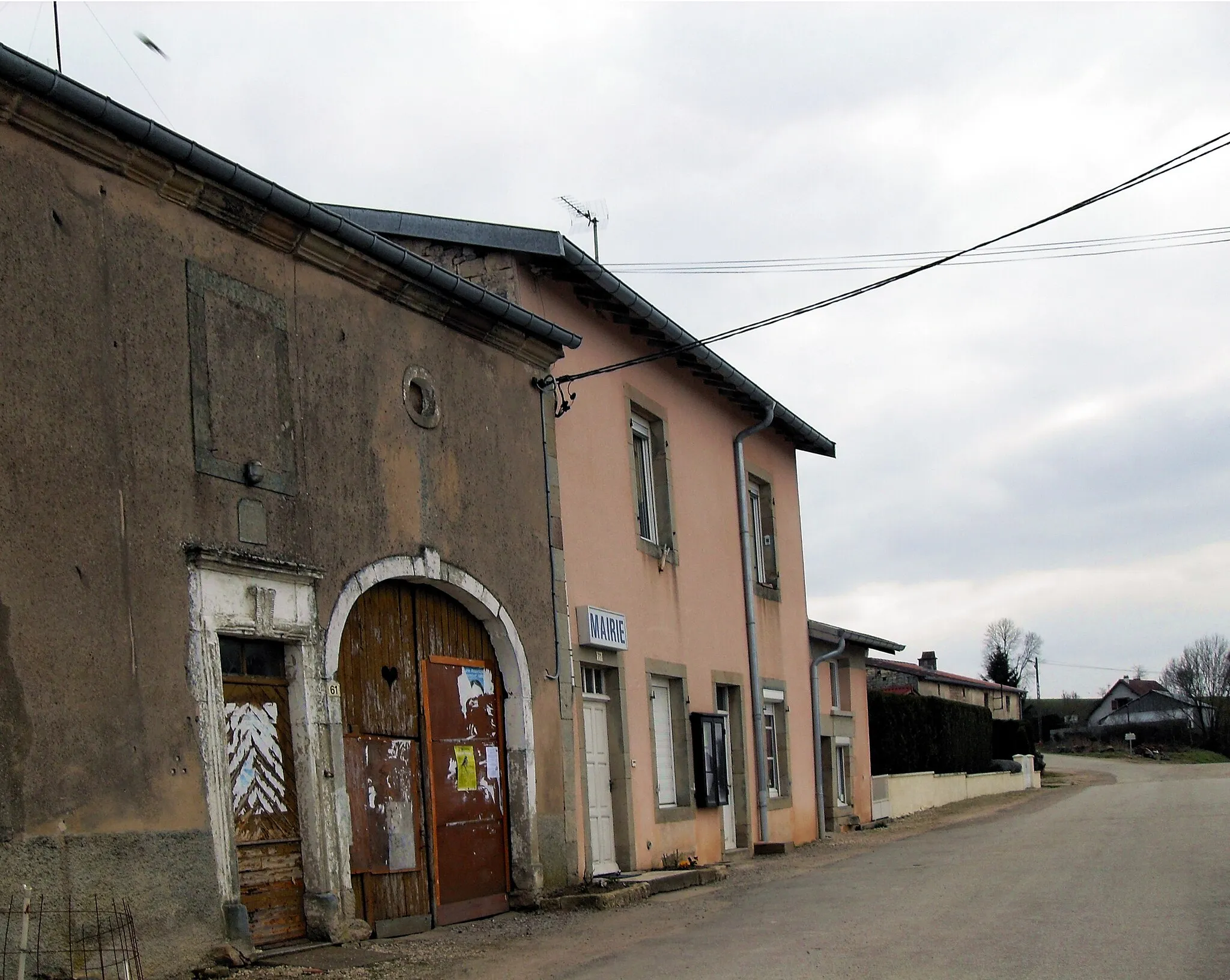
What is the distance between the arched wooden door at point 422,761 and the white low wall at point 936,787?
518 inches

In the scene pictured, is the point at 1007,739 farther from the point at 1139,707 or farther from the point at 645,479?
the point at 1139,707

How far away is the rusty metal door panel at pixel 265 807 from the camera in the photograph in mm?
8141

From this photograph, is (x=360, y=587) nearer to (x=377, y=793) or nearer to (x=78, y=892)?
(x=377, y=793)

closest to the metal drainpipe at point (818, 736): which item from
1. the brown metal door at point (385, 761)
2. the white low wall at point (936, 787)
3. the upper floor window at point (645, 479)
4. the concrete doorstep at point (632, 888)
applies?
the white low wall at point (936, 787)

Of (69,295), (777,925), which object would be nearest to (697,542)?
(777,925)

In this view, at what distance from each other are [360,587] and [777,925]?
3.69 meters

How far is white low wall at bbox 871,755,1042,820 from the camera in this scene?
23.8 meters

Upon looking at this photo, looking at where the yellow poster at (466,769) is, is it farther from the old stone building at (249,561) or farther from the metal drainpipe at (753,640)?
the metal drainpipe at (753,640)

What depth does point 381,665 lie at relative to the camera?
32.1 feet

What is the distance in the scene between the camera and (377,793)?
9.49 metres

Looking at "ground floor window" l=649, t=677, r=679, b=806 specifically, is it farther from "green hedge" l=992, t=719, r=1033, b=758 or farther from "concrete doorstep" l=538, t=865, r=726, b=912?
"green hedge" l=992, t=719, r=1033, b=758

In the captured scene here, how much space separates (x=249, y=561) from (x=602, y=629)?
5094 millimetres

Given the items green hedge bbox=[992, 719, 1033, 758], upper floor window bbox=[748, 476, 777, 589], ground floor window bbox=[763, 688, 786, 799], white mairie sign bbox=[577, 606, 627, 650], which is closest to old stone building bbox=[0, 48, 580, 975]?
white mairie sign bbox=[577, 606, 627, 650]

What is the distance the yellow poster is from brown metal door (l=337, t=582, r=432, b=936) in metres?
0.50
